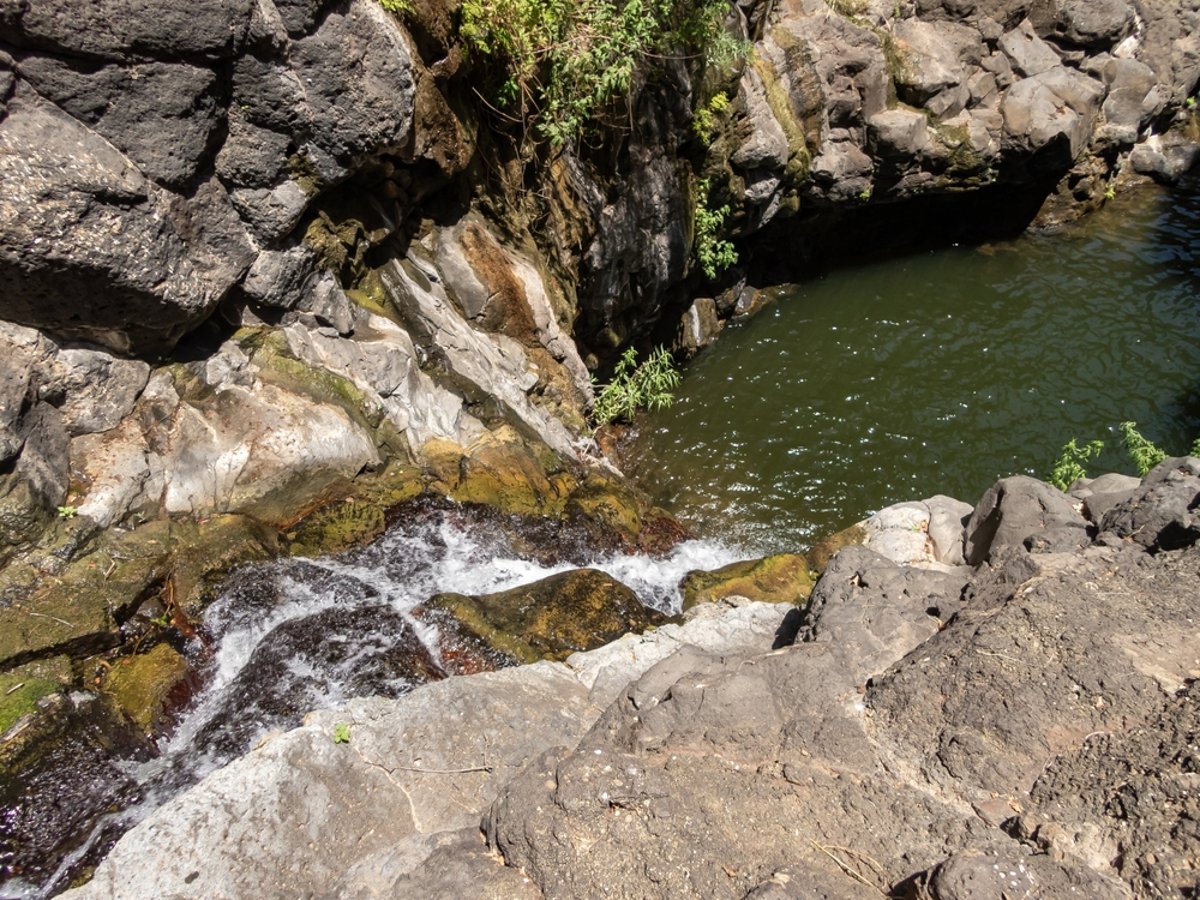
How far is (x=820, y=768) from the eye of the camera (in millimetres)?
3457

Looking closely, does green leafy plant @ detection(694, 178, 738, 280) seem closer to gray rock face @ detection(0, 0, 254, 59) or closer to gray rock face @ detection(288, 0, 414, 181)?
gray rock face @ detection(288, 0, 414, 181)

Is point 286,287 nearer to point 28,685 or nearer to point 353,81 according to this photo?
point 353,81

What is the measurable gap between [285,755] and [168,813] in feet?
1.84

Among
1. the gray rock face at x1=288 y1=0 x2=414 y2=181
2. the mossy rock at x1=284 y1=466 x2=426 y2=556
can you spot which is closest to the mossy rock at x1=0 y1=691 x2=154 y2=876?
the mossy rock at x1=284 y1=466 x2=426 y2=556

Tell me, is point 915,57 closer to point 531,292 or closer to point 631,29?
point 631,29

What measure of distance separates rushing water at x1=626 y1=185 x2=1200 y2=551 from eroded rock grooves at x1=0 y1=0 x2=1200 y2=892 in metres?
1.63

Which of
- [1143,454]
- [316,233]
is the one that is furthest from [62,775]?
[1143,454]

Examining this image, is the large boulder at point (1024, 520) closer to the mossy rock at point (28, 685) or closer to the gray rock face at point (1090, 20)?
the mossy rock at point (28, 685)

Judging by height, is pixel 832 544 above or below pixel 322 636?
below

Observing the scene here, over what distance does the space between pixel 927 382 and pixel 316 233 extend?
868cm

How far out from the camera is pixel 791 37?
477 inches

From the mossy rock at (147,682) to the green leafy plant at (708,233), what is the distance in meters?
8.42

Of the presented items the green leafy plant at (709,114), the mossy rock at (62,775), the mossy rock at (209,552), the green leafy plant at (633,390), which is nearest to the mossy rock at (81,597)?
the mossy rock at (209,552)

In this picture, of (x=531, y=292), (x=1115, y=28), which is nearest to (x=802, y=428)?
(x=531, y=292)
